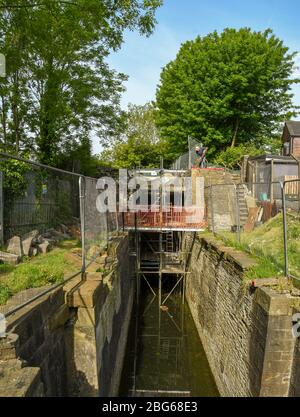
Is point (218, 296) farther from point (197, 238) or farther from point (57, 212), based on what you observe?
point (57, 212)

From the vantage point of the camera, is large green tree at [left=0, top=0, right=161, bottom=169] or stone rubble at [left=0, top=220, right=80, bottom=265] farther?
large green tree at [left=0, top=0, right=161, bottom=169]

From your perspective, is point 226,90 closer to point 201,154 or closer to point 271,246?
point 201,154

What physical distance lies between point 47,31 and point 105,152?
2316 cm

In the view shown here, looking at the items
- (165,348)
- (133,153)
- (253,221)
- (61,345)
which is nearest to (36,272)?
(61,345)

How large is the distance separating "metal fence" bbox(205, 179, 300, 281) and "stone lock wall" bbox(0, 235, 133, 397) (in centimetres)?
322

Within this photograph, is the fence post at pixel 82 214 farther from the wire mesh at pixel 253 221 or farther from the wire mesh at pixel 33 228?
the wire mesh at pixel 253 221

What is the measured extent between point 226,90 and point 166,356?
65.1ft

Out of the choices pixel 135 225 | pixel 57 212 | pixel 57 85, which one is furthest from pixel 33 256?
pixel 57 85

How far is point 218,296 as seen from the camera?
8.41m

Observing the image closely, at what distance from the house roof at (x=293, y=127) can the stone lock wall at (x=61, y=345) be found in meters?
24.1

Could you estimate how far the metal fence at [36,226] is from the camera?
3.43 meters

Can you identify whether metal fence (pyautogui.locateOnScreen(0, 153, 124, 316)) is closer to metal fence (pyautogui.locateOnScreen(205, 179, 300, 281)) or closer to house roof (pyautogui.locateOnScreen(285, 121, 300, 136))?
metal fence (pyautogui.locateOnScreen(205, 179, 300, 281))

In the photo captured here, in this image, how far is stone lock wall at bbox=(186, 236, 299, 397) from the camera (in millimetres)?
4734

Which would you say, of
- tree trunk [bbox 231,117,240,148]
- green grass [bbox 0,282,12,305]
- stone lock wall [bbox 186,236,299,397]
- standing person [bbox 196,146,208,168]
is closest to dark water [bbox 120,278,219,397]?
stone lock wall [bbox 186,236,299,397]
